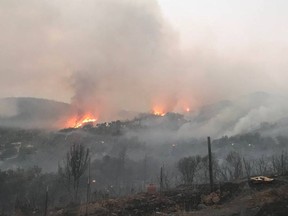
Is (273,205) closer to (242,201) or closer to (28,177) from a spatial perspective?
(242,201)

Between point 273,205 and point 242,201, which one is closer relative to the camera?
point 273,205

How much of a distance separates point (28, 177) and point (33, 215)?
10622cm

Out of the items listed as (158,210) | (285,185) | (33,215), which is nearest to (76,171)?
(33,215)

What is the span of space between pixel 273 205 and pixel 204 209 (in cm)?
890

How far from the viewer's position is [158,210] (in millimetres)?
40781

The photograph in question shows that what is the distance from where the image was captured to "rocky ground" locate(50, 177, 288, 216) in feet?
102

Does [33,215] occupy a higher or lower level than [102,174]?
lower

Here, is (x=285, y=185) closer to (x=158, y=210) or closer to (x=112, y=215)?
(x=158, y=210)

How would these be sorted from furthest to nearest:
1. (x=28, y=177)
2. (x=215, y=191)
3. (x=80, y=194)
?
(x=28, y=177)
(x=80, y=194)
(x=215, y=191)

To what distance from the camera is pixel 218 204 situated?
3953 cm

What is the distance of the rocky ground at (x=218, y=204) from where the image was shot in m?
31.1

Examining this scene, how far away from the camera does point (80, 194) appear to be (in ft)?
451

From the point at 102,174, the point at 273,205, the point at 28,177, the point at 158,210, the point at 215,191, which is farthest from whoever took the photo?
the point at 102,174

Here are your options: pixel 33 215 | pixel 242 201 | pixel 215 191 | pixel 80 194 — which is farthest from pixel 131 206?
pixel 80 194
